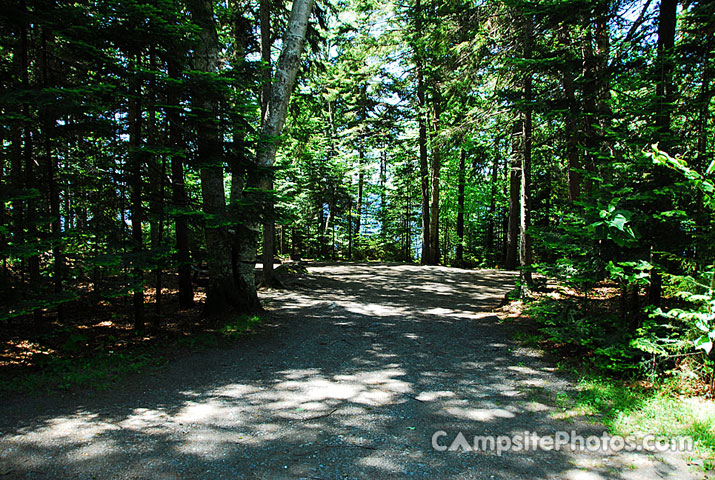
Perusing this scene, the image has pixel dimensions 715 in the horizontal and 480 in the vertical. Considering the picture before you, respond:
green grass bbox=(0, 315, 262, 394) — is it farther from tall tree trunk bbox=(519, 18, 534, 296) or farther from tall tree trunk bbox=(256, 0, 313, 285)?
tall tree trunk bbox=(519, 18, 534, 296)

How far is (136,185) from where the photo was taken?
616 cm

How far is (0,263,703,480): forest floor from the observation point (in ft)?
9.77

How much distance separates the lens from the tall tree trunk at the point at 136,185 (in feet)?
18.6

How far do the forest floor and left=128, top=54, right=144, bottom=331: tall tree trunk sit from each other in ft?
5.22

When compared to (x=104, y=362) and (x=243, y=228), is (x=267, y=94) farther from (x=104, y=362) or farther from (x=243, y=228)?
(x=104, y=362)

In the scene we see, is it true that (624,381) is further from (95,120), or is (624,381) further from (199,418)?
(95,120)

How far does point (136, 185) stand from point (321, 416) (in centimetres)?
494

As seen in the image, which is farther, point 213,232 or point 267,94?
point 267,94

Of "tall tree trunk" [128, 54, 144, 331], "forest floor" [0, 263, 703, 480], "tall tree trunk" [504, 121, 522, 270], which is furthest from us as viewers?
"tall tree trunk" [504, 121, 522, 270]

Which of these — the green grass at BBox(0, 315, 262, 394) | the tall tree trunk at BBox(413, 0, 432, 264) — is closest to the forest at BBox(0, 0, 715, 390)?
the green grass at BBox(0, 315, 262, 394)

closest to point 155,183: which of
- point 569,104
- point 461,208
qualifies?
point 569,104

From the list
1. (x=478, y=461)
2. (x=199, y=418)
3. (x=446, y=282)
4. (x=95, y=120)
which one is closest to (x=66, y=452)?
(x=199, y=418)

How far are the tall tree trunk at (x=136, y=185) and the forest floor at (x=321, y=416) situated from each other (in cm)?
159

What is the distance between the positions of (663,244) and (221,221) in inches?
249
